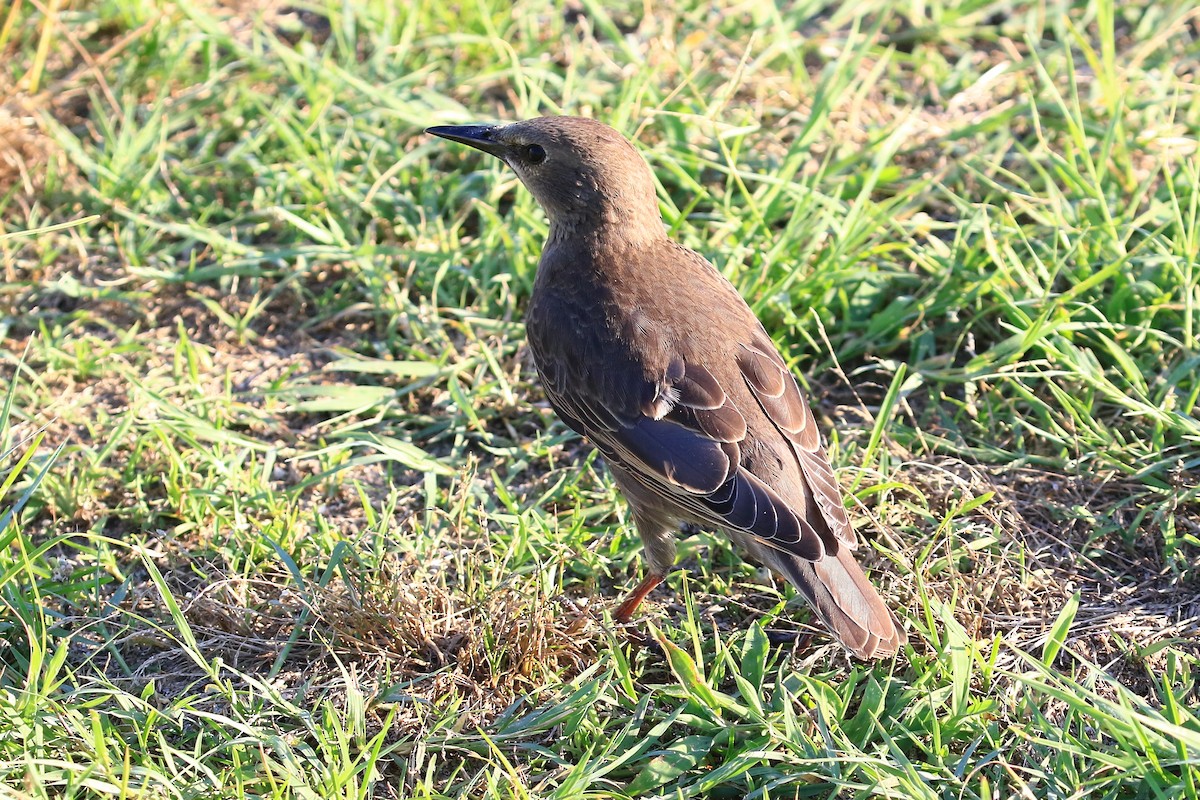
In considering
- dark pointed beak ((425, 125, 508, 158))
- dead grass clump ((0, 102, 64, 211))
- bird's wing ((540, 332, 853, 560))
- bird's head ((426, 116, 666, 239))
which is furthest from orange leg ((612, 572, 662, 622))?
dead grass clump ((0, 102, 64, 211))

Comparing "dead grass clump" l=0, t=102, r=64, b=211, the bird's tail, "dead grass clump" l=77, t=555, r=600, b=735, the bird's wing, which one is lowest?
"dead grass clump" l=77, t=555, r=600, b=735

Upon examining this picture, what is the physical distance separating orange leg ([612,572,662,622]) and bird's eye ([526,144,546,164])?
5.10ft

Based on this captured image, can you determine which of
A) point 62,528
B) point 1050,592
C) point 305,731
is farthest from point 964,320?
point 62,528

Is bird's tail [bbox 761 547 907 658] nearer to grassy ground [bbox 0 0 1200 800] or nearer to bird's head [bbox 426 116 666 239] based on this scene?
grassy ground [bbox 0 0 1200 800]

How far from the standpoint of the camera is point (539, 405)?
482cm

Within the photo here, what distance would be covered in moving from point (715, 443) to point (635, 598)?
0.63m

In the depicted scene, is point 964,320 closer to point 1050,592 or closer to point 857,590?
point 1050,592

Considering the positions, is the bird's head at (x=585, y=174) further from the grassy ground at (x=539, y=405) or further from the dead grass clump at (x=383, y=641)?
the dead grass clump at (x=383, y=641)

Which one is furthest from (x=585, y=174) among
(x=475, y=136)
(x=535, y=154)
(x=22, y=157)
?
(x=22, y=157)

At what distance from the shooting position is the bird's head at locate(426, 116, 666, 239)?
4324 millimetres

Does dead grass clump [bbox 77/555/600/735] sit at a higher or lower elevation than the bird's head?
lower

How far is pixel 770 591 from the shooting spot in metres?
4.11

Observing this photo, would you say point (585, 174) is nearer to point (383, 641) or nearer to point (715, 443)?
point (715, 443)

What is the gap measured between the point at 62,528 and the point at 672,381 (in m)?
2.26
